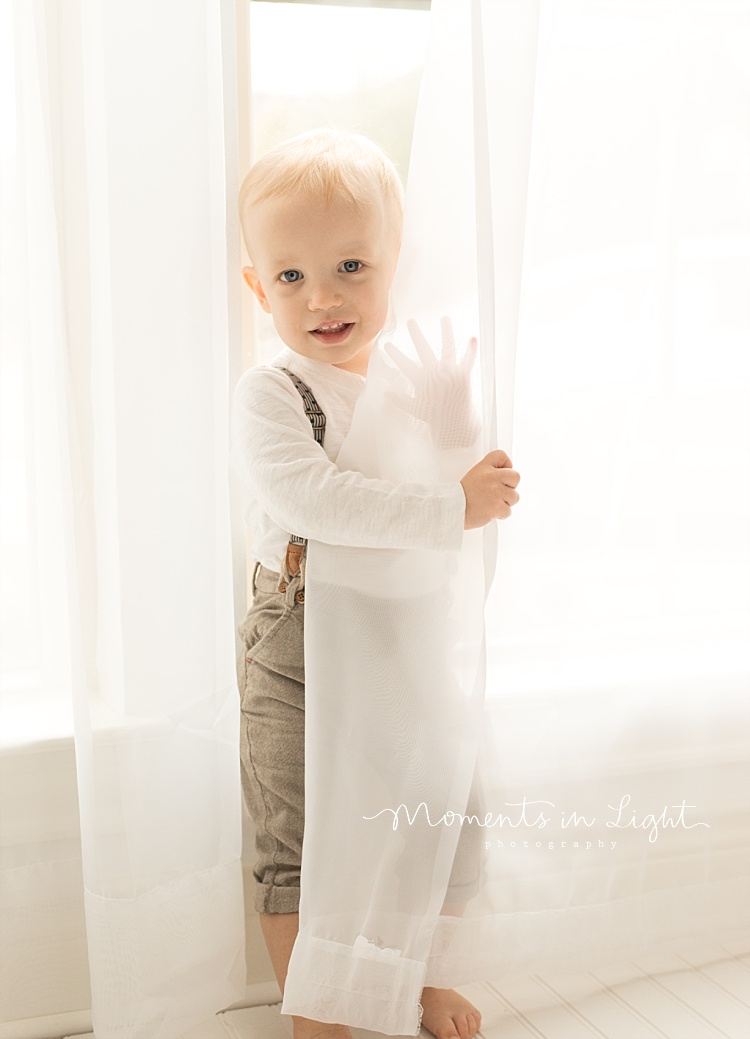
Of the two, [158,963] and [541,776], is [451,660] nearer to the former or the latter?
[541,776]

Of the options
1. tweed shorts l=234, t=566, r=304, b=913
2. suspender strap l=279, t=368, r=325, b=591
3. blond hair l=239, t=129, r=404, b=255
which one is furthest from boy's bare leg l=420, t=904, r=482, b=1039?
blond hair l=239, t=129, r=404, b=255

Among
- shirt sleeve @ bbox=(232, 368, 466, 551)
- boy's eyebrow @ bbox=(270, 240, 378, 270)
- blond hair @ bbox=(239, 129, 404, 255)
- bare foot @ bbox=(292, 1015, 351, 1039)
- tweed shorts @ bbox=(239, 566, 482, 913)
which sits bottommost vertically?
bare foot @ bbox=(292, 1015, 351, 1039)

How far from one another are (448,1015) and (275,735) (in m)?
0.40

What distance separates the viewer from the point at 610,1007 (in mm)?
1270

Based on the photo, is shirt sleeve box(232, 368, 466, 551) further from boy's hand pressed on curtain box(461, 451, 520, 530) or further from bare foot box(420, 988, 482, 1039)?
bare foot box(420, 988, 482, 1039)

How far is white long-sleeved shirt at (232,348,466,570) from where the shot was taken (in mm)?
1037

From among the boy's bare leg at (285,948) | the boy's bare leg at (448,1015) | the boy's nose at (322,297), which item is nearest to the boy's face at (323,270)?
the boy's nose at (322,297)

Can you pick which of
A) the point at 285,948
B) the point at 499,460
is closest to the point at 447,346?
the point at 499,460

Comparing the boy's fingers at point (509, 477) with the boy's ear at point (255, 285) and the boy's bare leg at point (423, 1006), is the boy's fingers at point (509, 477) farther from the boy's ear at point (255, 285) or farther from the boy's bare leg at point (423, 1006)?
the boy's bare leg at point (423, 1006)

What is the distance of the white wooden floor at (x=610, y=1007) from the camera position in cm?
123

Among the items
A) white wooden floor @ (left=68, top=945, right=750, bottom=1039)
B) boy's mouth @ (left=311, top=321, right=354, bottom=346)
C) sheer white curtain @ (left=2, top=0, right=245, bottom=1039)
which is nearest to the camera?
sheer white curtain @ (left=2, top=0, right=245, bottom=1039)

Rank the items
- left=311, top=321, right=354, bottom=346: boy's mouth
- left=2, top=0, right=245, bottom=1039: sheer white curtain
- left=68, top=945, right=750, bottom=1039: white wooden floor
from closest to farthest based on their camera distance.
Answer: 1. left=2, top=0, right=245, bottom=1039: sheer white curtain
2. left=311, top=321, right=354, bottom=346: boy's mouth
3. left=68, top=945, right=750, bottom=1039: white wooden floor

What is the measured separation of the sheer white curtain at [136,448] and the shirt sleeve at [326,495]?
0.04 metres

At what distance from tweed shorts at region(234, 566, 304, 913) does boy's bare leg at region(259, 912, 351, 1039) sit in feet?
0.05
